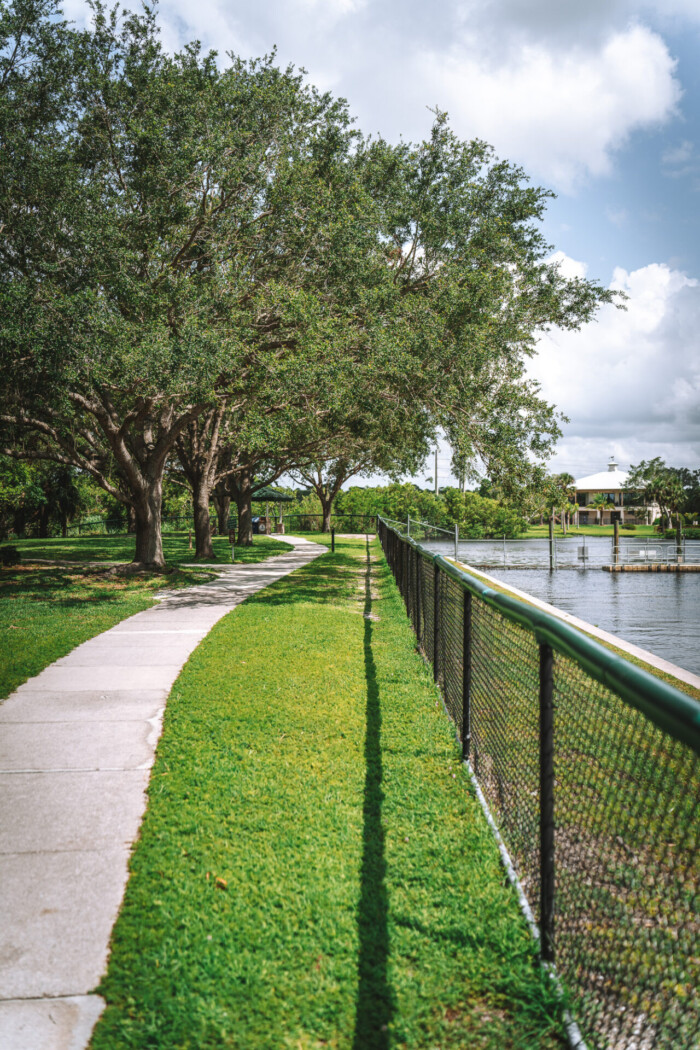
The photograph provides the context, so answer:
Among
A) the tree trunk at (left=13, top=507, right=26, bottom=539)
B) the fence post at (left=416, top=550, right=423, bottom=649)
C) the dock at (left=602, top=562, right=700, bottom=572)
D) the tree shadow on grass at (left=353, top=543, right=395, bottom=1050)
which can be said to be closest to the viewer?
the tree shadow on grass at (left=353, top=543, right=395, bottom=1050)

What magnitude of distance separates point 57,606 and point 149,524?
17.7ft

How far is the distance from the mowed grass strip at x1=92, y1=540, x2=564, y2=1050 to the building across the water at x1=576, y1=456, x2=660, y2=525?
11723 centimetres

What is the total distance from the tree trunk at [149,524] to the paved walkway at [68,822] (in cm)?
944

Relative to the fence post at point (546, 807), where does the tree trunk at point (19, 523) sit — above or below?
above

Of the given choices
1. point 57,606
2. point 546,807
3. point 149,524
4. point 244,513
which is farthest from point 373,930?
point 244,513

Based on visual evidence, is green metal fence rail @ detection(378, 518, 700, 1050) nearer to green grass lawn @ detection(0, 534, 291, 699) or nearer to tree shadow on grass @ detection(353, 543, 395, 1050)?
tree shadow on grass @ detection(353, 543, 395, 1050)

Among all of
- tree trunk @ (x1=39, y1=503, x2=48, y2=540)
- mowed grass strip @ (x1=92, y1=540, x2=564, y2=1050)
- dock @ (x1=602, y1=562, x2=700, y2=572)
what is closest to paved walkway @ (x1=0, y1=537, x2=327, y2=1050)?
mowed grass strip @ (x1=92, y1=540, x2=564, y2=1050)

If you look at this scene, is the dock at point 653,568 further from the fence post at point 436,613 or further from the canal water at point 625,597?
the fence post at point 436,613

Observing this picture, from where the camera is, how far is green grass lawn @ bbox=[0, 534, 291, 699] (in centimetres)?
828

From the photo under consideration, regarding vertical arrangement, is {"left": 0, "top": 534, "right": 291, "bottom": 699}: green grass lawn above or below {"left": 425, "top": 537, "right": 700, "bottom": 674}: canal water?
above

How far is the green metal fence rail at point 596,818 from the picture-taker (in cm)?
214

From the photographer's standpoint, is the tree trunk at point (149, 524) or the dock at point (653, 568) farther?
the dock at point (653, 568)

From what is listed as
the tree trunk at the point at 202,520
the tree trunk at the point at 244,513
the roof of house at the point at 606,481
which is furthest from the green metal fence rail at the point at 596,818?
the roof of house at the point at 606,481

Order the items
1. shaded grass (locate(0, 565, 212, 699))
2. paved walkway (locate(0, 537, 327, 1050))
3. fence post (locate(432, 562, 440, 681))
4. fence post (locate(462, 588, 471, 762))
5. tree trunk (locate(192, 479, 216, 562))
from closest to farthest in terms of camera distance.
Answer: paved walkway (locate(0, 537, 327, 1050))
fence post (locate(462, 588, 471, 762))
fence post (locate(432, 562, 440, 681))
shaded grass (locate(0, 565, 212, 699))
tree trunk (locate(192, 479, 216, 562))
